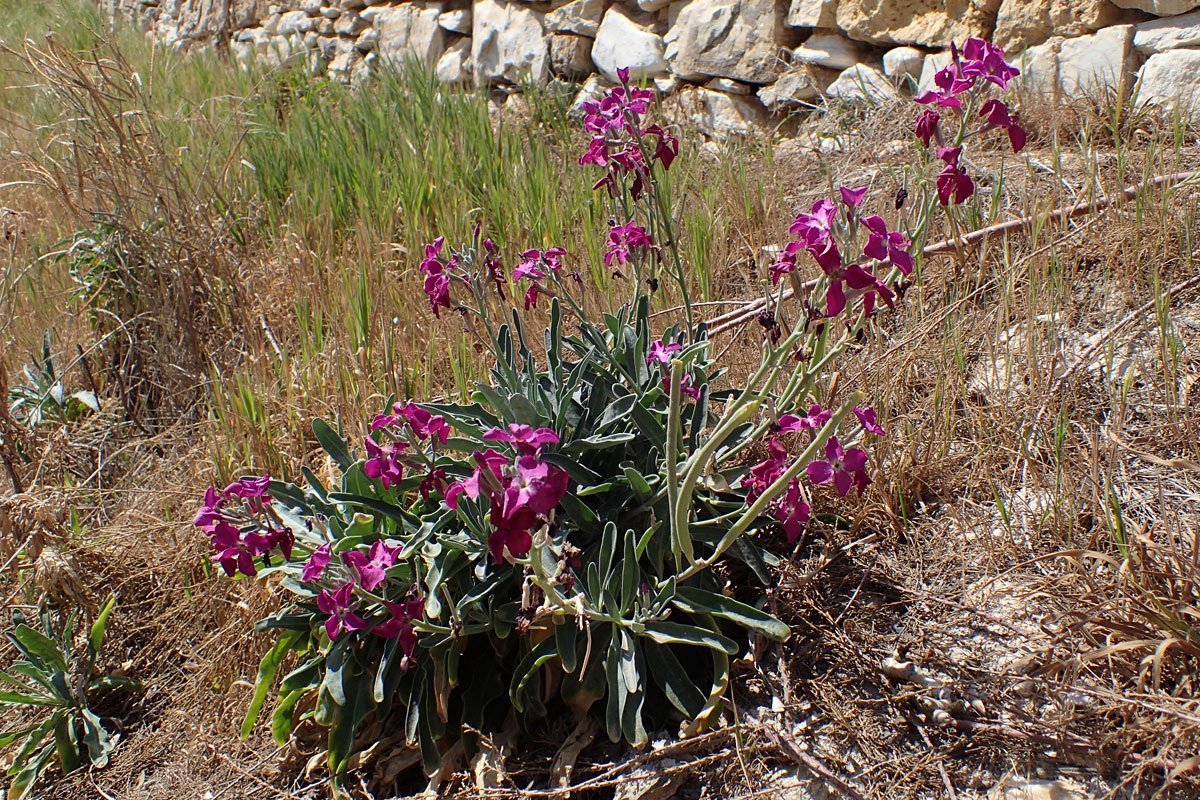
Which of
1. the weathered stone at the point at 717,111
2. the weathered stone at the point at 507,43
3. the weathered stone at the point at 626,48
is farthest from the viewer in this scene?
the weathered stone at the point at 507,43

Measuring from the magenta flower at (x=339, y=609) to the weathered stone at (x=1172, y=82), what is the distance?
3.14 m

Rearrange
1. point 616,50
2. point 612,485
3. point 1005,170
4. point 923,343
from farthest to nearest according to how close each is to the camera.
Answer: point 616,50 < point 1005,170 < point 923,343 < point 612,485

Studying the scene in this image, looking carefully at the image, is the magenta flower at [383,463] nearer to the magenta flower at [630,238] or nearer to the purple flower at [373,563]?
the purple flower at [373,563]

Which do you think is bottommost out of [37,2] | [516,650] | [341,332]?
[516,650]

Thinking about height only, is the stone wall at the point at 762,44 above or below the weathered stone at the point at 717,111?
above

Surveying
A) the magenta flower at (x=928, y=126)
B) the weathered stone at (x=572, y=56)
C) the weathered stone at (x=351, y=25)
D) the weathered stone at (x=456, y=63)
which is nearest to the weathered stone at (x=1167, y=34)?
the magenta flower at (x=928, y=126)

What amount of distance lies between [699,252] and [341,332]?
4.04 feet

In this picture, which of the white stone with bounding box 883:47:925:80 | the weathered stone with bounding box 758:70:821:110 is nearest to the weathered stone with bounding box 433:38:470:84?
the weathered stone with bounding box 758:70:821:110

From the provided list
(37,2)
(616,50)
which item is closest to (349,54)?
(616,50)

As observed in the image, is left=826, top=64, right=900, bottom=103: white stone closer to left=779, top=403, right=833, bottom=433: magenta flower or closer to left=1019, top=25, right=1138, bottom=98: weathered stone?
left=1019, top=25, right=1138, bottom=98: weathered stone

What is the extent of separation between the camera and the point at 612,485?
Answer: 1745mm

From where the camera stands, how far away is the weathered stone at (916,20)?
12.3 ft

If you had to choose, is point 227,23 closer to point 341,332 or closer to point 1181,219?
point 341,332

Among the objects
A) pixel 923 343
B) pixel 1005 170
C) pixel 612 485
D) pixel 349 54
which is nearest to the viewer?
pixel 612 485
